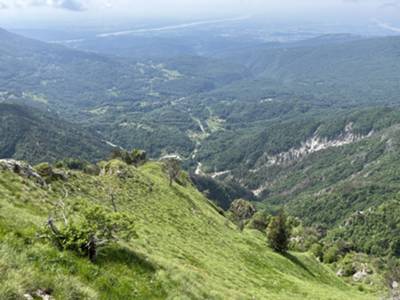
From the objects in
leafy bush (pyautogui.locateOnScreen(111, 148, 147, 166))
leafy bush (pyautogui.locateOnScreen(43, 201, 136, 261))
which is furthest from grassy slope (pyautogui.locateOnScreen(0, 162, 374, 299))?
leafy bush (pyautogui.locateOnScreen(111, 148, 147, 166))

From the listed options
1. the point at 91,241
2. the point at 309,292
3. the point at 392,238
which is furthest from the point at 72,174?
the point at 392,238

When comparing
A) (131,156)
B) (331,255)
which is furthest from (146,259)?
(331,255)

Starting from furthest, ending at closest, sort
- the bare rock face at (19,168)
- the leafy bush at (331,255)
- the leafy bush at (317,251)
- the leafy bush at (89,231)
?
the leafy bush at (317,251) < the leafy bush at (331,255) < the bare rock face at (19,168) < the leafy bush at (89,231)

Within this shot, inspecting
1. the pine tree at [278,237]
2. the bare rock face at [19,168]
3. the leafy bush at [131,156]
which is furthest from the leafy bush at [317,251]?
the bare rock face at [19,168]

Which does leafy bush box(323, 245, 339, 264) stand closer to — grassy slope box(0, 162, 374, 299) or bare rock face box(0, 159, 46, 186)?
grassy slope box(0, 162, 374, 299)

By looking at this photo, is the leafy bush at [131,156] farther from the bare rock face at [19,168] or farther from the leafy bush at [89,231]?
the leafy bush at [89,231]

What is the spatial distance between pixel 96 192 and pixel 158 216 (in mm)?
8792

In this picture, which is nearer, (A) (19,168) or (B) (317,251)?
(A) (19,168)

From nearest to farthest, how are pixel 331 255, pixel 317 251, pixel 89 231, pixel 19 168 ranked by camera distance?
pixel 89 231 < pixel 19 168 < pixel 331 255 < pixel 317 251

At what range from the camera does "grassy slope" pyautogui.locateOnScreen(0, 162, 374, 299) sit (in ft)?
41.8

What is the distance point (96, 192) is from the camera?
167ft

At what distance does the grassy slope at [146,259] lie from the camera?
12734 mm

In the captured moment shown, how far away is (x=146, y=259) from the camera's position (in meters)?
20.2

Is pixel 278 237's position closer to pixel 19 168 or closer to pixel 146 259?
pixel 19 168
